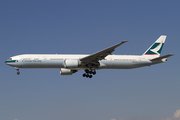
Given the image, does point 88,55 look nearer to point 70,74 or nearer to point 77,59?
point 77,59

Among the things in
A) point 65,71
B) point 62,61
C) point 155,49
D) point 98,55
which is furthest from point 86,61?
point 155,49

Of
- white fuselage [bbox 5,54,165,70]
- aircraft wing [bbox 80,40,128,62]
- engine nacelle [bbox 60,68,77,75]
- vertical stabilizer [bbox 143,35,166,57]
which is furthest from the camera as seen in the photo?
vertical stabilizer [bbox 143,35,166,57]

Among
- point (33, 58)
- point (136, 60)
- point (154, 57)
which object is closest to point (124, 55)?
point (136, 60)

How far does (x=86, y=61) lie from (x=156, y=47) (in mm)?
14281

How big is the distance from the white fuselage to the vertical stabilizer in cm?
277

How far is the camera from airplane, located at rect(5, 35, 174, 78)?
42938mm

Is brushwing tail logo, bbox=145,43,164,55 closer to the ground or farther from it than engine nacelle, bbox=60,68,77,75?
farther from it

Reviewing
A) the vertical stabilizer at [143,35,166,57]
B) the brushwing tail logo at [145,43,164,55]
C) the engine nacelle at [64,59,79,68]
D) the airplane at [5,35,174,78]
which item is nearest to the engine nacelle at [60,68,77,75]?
the airplane at [5,35,174,78]

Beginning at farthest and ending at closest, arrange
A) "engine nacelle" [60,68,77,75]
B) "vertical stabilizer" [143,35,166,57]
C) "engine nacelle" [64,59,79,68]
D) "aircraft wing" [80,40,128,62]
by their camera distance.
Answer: "vertical stabilizer" [143,35,166,57], "engine nacelle" [60,68,77,75], "engine nacelle" [64,59,79,68], "aircraft wing" [80,40,128,62]

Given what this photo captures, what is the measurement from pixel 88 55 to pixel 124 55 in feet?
20.1

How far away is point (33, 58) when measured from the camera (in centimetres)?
4325

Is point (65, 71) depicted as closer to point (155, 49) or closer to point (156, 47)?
point (155, 49)

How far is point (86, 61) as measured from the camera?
43719 mm

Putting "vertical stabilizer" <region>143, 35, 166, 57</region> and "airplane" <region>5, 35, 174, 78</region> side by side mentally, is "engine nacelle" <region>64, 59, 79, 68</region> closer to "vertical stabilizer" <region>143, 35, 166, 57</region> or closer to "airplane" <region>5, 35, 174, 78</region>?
"airplane" <region>5, 35, 174, 78</region>
